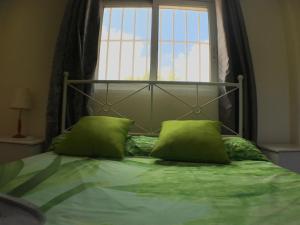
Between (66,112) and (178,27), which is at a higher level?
(178,27)

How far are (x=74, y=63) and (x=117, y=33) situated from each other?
0.58 meters

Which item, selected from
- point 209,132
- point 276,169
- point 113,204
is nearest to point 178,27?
point 209,132

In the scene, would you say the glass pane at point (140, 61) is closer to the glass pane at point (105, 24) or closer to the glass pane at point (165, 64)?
the glass pane at point (165, 64)

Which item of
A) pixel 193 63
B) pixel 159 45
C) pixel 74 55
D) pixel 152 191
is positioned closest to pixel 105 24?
pixel 74 55

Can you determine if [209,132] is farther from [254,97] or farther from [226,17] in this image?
[226,17]

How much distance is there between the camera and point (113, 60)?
275 centimetres

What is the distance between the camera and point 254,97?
2.39 metres

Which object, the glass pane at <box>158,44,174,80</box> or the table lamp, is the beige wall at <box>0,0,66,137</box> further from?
the glass pane at <box>158,44,174,80</box>

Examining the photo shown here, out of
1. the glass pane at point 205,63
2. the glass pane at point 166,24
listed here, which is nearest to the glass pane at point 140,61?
the glass pane at point 166,24

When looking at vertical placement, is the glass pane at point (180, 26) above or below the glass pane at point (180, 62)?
above

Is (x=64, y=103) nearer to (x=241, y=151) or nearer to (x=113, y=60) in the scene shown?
(x=113, y=60)

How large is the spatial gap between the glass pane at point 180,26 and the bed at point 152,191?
1494 millimetres

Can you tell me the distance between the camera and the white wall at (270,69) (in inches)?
103

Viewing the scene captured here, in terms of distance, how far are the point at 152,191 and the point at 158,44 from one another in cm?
190
